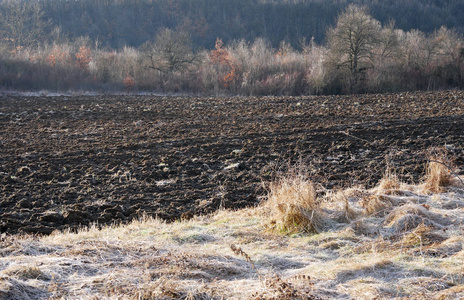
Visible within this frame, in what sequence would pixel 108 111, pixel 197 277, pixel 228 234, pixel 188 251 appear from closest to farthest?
pixel 197 277
pixel 188 251
pixel 228 234
pixel 108 111

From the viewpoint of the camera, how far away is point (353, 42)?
3259cm

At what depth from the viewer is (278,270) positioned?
4.33 m

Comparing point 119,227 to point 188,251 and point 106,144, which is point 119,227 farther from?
point 106,144

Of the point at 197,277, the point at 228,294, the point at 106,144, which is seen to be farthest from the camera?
the point at 106,144

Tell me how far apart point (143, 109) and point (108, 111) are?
159 cm

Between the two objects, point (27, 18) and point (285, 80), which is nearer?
point (285, 80)

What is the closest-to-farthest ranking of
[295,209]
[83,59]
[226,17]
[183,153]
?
[295,209] → [183,153] → [83,59] → [226,17]

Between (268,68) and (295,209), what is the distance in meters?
32.7

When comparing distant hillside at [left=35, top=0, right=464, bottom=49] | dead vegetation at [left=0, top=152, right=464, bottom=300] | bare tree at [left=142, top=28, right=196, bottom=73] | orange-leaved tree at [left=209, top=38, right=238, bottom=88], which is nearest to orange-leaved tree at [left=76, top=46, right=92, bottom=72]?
bare tree at [left=142, top=28, right=196, bottom=73]

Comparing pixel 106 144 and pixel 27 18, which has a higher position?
pixel 27 18

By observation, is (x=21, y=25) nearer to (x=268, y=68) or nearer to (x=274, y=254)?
(x=268, y=68)

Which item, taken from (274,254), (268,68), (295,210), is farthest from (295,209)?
(268,68)


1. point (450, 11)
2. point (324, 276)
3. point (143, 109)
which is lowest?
point (143, 109)

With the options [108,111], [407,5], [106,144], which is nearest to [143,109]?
[108,111]
